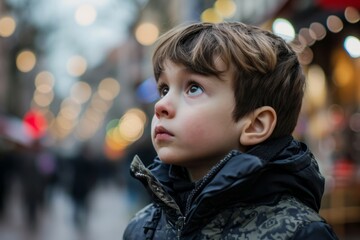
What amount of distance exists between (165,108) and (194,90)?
0.10m

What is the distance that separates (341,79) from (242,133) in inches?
445

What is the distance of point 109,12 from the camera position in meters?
26.8

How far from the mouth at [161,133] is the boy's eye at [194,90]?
0.12 meters

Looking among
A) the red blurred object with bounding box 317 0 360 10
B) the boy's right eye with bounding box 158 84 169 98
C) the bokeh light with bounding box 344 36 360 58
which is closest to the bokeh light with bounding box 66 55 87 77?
the bokeh light with bounding box 344 36 360 58

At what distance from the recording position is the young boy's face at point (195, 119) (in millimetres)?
1873

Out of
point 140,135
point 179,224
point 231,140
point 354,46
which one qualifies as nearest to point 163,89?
point 231,140

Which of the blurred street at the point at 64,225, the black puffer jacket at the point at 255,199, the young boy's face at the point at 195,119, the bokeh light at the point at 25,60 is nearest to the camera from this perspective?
the black puffer jacket at the point at 255,199

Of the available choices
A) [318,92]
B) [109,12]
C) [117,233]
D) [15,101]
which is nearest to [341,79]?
[318,92]

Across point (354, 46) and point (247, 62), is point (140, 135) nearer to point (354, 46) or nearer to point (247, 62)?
point (354, 46)

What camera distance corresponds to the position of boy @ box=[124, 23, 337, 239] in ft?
A: 5.91

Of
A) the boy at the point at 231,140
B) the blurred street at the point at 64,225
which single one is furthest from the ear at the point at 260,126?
the blurred street at the point at 64,225

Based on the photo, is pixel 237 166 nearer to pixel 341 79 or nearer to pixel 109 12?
pixel 341 79

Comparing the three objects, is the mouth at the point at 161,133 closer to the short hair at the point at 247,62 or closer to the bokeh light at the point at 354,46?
the short hair at the point at 247,62

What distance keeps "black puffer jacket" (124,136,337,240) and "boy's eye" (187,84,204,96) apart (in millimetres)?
199
